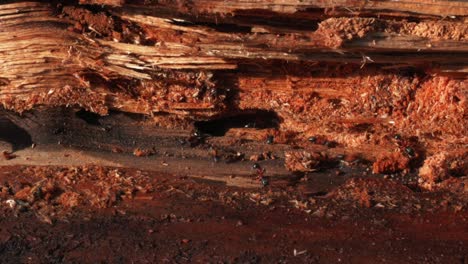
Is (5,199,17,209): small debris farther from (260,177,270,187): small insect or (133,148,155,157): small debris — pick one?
(260,177,270,187): small insect

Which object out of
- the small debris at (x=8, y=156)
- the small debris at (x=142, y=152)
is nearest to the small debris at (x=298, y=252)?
the small debris at (x=142, y=152)

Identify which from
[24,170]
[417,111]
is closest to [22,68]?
[24,170]

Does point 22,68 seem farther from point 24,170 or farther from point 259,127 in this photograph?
point 259,127

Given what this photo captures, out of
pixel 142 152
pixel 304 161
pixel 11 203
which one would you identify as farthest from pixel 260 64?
pixel 11 203

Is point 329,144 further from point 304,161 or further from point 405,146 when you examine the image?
point 405,146

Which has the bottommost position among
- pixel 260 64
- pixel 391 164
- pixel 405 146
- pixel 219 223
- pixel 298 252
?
pixel 298 252

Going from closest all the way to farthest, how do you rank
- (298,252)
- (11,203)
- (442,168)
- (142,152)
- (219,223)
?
1. (298,252)
2. (219,223)
3. (11,203)
4. (442,168)
5. (142,152)

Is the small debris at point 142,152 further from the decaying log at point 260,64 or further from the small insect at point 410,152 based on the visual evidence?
the small insect at point 410,152

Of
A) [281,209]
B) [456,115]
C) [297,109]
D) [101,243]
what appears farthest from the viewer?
[297,109]

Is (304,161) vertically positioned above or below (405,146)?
below
